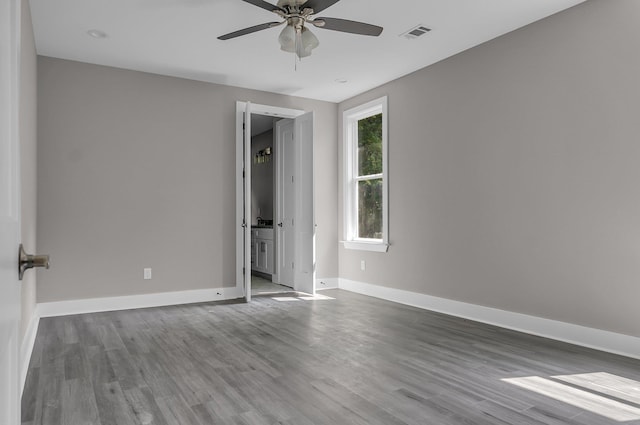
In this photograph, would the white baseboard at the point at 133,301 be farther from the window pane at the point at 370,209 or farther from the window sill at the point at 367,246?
Result: the window pane at the point at 370,209

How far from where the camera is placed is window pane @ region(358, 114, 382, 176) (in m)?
5.98

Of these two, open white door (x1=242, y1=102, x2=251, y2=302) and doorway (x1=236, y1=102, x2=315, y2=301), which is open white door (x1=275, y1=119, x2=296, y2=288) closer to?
doorway (x1=236, y1=102, x2=315, y2=301)

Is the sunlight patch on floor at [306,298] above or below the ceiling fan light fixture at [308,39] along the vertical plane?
below

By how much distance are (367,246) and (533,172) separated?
2.48 meters

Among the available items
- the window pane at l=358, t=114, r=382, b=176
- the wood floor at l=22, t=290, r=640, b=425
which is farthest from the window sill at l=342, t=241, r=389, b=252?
the wood floor at l=22, t=290, r=640, b=425

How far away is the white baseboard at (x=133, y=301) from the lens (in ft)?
15.4

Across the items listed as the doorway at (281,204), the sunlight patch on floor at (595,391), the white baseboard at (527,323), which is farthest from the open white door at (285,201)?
the sunlight patch on floor at (595,391)

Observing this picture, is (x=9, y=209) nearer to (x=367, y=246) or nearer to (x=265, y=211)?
(x=367, y=246)

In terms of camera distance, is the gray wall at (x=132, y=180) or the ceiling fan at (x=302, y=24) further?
the gray wall at (x=132, y=180)

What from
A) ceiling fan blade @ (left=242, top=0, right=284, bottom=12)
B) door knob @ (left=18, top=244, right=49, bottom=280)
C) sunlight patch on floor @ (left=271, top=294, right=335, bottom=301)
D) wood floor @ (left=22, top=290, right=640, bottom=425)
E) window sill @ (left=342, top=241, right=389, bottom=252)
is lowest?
sunlight patch on floor @ (left=271, top=294, right=335, bottom=301)

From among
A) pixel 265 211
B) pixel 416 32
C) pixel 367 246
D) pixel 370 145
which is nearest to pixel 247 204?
pixel 367 246

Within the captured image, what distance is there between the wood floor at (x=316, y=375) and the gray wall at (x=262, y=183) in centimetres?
401

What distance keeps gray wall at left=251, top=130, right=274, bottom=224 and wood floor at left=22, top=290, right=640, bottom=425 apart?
158 inches

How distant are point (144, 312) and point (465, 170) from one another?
12.1 feet
